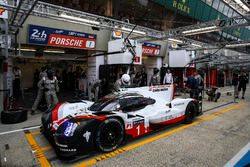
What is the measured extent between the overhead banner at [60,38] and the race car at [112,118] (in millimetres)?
4698

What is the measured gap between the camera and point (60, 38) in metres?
7.93

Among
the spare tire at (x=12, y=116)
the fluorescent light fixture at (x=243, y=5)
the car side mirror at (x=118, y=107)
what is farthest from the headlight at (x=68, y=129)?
the fluorescent light fixture at (x=243, y=5)

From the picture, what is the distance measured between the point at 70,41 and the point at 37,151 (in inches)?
242

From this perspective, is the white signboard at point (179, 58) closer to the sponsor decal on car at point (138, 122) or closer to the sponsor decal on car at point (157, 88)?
the sponsor decal on car at point (157, 88)

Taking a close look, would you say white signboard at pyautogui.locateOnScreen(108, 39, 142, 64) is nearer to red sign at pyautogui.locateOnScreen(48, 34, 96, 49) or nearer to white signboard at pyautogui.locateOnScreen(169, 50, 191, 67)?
red sign at pyautogui.locateOnScreen(48, 34, 96, 49)

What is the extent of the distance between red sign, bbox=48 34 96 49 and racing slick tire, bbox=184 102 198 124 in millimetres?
6206

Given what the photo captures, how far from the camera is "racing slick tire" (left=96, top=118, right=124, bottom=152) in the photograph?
2.98 metres

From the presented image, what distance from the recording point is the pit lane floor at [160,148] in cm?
280

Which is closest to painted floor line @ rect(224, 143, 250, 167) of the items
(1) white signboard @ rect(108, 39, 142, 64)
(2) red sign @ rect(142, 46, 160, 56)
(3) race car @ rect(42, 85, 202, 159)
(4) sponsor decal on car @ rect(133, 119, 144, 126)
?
(3) race car @ rect(42, 85, 202, 159)

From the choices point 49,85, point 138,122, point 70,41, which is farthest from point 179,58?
point 138,122

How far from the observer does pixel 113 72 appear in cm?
889

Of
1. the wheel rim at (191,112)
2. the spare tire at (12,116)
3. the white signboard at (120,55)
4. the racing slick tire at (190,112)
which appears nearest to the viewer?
the racing slick tire at (190,112)

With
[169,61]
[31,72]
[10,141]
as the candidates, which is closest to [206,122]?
[10,141]

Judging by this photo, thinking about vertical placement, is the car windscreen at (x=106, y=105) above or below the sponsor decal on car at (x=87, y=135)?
above
